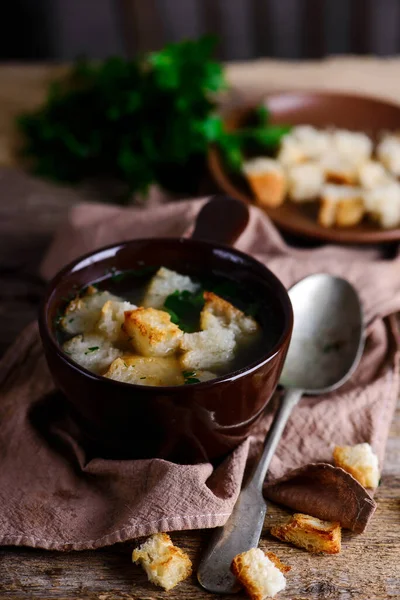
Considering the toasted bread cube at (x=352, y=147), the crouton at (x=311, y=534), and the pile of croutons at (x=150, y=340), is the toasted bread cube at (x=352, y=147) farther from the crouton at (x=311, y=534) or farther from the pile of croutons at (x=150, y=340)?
the crouton at (x=311, y=534)

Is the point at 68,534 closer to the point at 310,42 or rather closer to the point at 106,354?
the point at 106,354

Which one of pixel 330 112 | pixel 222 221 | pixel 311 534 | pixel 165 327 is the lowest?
pixel 330 112

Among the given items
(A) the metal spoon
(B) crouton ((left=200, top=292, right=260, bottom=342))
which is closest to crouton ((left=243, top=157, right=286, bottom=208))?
(A) the metal spoon

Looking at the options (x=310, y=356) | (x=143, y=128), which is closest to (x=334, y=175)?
(x=143, y=128)

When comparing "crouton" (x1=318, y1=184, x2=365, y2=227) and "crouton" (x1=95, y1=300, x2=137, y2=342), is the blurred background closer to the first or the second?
"crouton" (x1=318, y1=184, x2=365, y2=227)

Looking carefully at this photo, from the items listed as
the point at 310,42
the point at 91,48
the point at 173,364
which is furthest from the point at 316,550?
the point at 91,48

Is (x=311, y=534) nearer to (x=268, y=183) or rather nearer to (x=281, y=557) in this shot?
(x=281, y=557)

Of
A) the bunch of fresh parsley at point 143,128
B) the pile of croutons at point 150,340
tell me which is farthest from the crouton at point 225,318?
the bunch of fresh parsley at point 143,128

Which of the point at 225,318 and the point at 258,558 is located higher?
the point at 225,318
